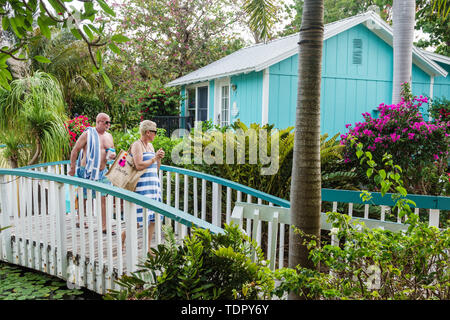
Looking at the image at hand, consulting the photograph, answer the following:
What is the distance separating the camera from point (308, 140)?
3.11 meters

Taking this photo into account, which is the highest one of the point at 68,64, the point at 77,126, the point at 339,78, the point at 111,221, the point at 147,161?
the point at 68,64

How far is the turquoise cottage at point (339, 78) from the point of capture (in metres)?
11.8

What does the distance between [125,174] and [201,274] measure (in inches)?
125

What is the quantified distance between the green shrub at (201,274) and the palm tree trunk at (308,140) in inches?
40.7

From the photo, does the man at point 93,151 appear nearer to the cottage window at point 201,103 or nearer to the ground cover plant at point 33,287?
the ground cover plant at point 33,287

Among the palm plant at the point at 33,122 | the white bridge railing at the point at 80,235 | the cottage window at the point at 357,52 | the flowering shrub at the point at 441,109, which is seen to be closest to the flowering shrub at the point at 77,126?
the palm plant at the point at 33,122

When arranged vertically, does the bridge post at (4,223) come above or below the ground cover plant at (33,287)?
above

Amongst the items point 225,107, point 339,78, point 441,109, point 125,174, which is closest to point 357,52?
point 339,78

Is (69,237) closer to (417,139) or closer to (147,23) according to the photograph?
(417,139)

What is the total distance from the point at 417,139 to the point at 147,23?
653 inches

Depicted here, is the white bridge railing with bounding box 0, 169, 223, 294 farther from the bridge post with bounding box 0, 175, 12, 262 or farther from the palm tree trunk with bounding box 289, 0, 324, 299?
the palm tree trunk with bounding box 289, 0, 324, 299

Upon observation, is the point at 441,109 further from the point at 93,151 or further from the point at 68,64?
the point at 68,64

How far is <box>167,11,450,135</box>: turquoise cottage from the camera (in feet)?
38.9

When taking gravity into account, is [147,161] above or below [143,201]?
above
